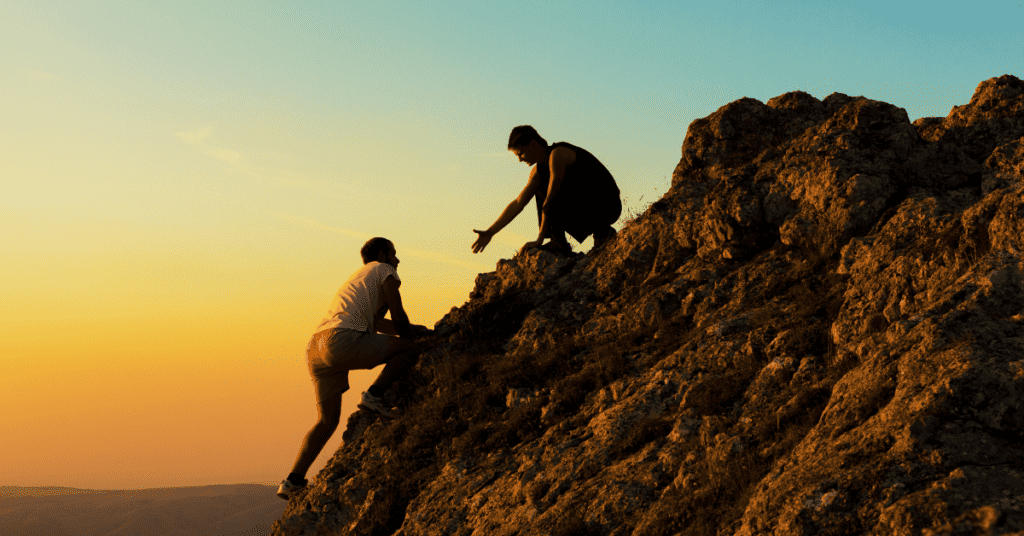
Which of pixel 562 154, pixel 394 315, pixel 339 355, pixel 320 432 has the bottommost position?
pixel 320 432

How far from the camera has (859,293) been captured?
7906 mm

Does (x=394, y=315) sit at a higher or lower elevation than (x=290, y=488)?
Result: higher

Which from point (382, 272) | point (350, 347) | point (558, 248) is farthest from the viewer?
point (558, 248)

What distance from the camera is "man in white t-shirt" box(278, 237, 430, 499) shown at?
942cm

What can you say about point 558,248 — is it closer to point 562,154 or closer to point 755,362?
point 562,154

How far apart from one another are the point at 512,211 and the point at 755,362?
4.74 m

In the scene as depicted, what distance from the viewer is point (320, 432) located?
9578 millimetres

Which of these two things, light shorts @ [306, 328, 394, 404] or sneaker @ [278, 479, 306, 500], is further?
sneaker @ [278, 479, 306, 500]

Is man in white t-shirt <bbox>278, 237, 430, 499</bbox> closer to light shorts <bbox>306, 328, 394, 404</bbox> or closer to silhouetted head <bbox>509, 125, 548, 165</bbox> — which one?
light shorts <bbox>306, 328, 394, 404</bbox>

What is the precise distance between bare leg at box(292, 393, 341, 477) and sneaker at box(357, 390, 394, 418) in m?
0.38

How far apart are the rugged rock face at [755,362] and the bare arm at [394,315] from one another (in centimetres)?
53

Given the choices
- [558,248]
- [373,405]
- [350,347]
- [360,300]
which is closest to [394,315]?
[360,300]

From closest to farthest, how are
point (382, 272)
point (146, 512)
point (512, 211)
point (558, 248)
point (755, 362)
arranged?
point (755, 362) < point (382, 272) < point (512, 211) < point (558, 248) < point (146, 512)

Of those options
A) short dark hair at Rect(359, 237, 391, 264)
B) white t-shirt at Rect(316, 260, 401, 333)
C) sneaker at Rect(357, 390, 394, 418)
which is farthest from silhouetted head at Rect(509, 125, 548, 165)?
sneaker at Rect(357, 390, 394, 418)
